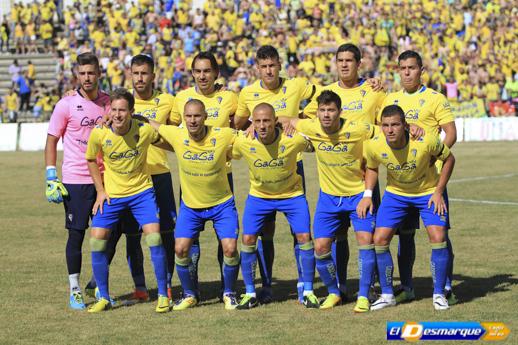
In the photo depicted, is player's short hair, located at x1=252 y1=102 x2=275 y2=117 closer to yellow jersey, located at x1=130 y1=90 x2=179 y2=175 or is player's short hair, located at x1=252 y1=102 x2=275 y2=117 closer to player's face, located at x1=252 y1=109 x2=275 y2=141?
player's face, located at x1=252 y1=109 x2=275 y2=141

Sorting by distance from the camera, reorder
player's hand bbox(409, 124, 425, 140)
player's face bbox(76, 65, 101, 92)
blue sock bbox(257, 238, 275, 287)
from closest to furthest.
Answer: player's hand bbox(409, 124, 425, 140), player's face bbox(76, 65, 101, 92), blue sock bbox(257, 238, 275, 287)

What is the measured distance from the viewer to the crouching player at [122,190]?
1071cm

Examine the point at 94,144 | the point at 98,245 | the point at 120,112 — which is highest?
the point at 120,112

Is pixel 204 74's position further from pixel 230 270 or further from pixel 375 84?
pixel 230 270

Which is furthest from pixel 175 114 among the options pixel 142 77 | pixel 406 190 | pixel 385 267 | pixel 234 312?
pixel 385 267

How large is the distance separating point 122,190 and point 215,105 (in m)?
1.45

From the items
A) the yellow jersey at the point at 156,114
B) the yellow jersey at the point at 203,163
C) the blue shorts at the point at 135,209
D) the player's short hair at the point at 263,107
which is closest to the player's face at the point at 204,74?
the yellow jersey at the point at 156,114

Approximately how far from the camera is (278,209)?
1079 cm

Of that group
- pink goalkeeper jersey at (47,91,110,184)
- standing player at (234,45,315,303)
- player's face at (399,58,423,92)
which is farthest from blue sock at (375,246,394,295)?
pink goalkeeper jersey at (47,91,110,184)

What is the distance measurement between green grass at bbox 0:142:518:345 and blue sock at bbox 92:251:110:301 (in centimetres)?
25

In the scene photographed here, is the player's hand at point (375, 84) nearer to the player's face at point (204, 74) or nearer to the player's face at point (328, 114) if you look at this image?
the player's face at point (328, 114)

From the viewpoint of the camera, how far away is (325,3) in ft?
143

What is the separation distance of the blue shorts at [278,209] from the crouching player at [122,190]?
97cm

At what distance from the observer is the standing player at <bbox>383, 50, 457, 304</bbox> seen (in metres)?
10.9
